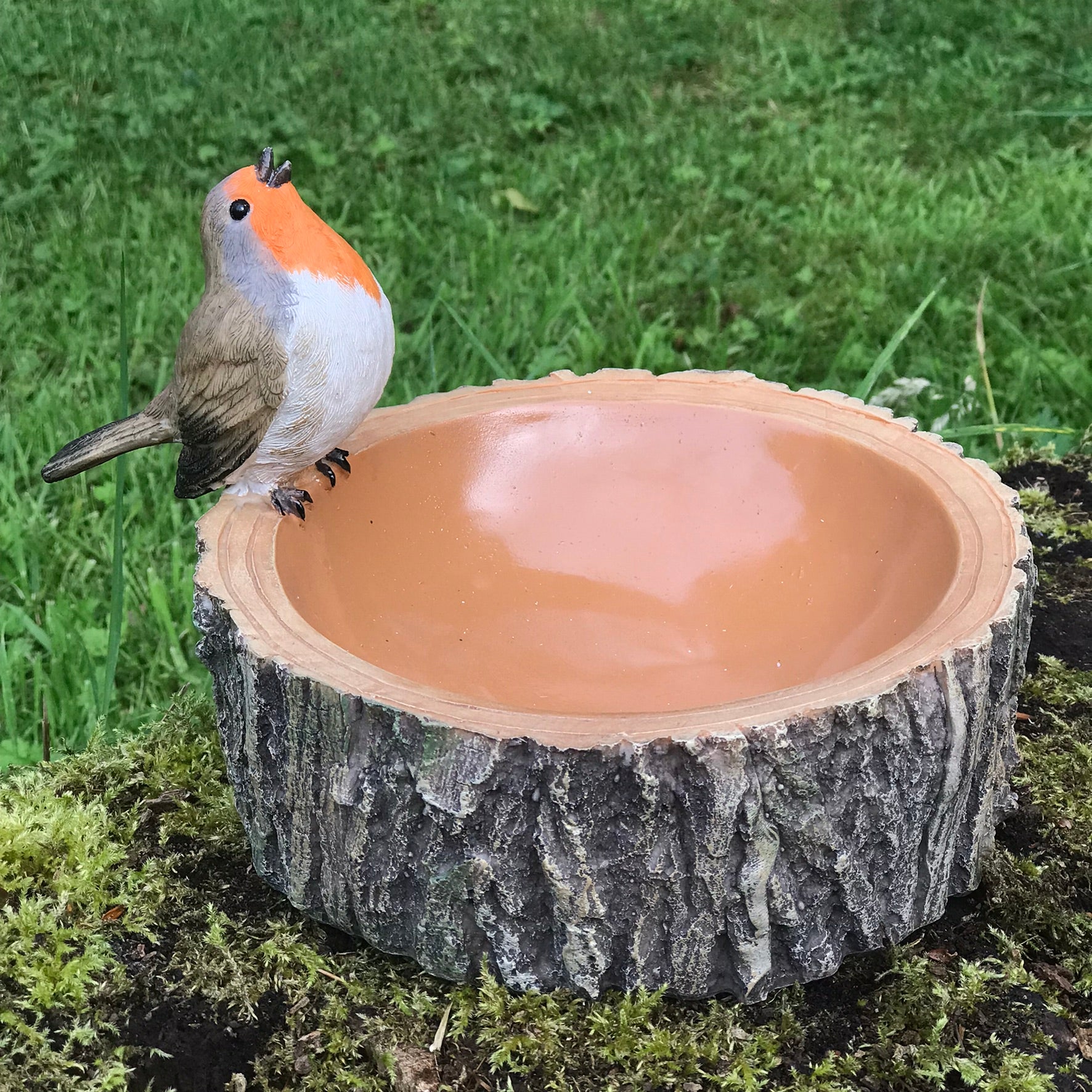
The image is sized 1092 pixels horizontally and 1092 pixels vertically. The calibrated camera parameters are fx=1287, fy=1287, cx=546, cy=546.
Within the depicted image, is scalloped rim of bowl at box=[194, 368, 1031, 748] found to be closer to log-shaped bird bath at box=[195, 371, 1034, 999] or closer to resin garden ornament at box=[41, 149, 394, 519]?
log-shaped bird bath at box=[195, 371, 1034, 999]

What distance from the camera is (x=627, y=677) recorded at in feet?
6.97

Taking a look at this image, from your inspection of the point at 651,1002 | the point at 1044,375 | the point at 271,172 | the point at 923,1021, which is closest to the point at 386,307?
the point at 271,172

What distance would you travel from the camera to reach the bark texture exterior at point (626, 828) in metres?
1.48

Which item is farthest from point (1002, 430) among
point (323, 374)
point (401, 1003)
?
point (401, 1003)

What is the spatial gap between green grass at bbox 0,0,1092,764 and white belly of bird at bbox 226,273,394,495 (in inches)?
37.3

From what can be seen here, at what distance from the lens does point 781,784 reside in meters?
1.50

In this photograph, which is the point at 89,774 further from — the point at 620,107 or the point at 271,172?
the point at 620,107

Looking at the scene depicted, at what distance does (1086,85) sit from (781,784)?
13.9ft

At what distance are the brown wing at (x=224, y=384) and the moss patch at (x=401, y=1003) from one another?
1.90ft

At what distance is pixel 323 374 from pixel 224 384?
0.15 meters

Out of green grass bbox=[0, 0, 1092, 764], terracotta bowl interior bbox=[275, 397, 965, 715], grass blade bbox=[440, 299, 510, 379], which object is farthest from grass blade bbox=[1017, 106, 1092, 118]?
terracotta bowl interior bbox=[275, 397, 965, 715]

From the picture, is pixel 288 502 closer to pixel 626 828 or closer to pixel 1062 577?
pixel 626 828

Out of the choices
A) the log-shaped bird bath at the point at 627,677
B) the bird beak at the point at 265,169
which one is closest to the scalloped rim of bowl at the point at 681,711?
the log-shaped bird bath at the point at 627,677

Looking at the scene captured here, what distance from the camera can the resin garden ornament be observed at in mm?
1829
